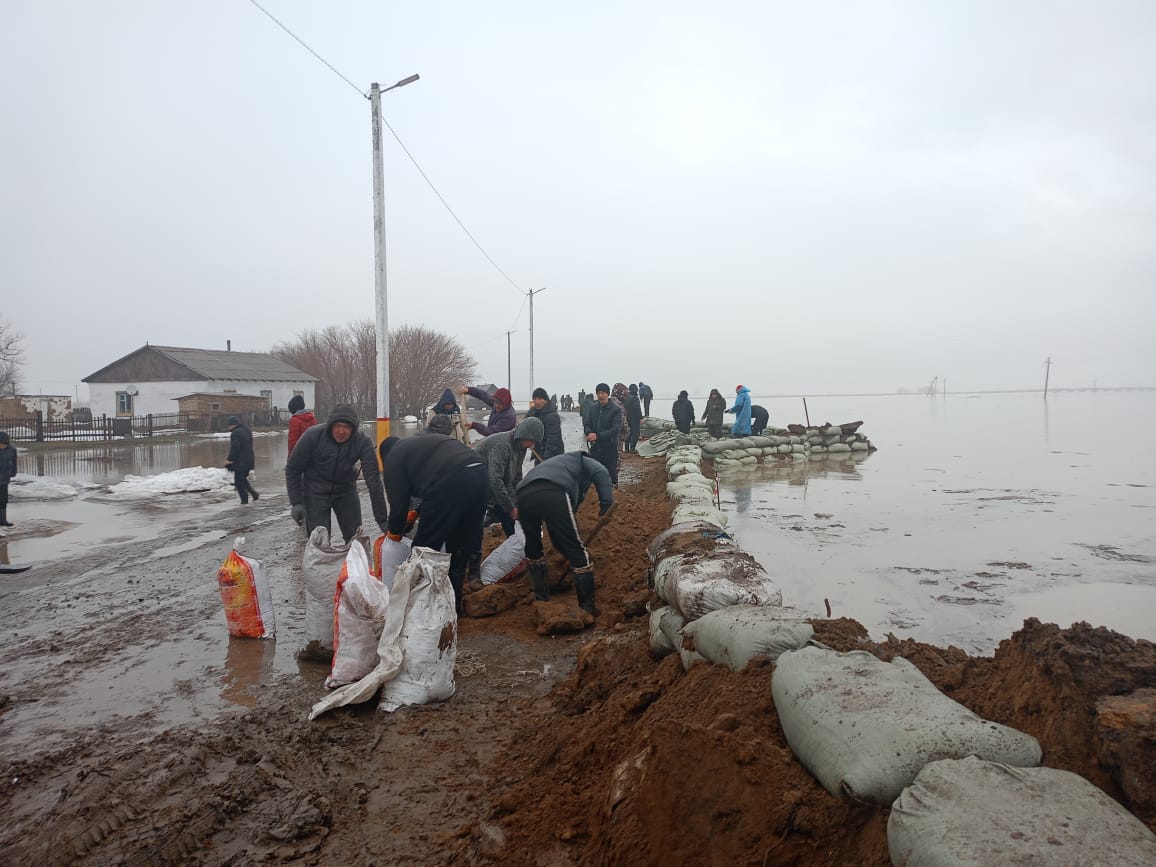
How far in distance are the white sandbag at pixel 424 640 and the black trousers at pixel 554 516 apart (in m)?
1.30

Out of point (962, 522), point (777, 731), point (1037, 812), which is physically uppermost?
point (1037, 812)

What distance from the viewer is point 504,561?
5.39 metres

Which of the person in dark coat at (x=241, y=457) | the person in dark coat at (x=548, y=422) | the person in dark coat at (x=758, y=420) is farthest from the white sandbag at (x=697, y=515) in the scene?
the person in dark coat at (x=758, y=420)

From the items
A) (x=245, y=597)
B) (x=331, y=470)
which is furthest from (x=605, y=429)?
(x=245, y=597)

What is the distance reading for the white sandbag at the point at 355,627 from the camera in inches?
135

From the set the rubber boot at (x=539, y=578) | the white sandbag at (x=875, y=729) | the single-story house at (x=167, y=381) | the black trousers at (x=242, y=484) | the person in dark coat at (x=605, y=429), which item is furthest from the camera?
the single-story house at (x=167, y=381)

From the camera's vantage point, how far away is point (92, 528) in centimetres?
861

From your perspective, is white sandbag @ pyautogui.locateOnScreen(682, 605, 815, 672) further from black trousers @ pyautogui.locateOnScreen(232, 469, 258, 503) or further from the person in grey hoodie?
black trousers @ pyautogui.locateOnScreen(232, 469, 258, 503)

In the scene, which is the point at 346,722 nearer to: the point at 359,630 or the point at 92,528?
the point at 359,630

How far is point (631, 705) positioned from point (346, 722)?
1302mm

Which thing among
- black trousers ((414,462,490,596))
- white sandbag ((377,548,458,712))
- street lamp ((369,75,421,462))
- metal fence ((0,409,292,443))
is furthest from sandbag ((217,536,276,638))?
metal fence ((0,409,292,443))

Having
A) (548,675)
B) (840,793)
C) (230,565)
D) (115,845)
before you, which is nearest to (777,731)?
(840,793)

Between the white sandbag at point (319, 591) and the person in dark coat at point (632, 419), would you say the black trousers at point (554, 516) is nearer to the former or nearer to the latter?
the white sandbag at point (319, 591)

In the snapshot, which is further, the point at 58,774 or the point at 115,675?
the point at 115,675
